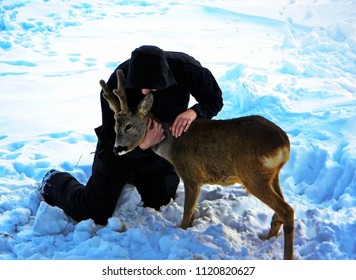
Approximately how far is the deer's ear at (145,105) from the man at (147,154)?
0.10m

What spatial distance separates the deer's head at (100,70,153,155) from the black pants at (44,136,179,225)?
0.36m

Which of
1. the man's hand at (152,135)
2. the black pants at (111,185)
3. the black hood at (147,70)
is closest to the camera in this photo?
the black hood at (147,70)

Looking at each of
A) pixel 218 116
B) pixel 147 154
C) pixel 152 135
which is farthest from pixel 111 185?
pixel 218 116

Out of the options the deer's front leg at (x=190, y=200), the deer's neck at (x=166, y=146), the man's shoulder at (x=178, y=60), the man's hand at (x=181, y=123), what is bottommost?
the deer's front leg at (x=190, y=200)

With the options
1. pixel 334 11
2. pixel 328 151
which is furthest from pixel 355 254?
pixel 334 11

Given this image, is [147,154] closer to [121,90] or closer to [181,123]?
[181,123]

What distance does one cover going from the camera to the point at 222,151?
3.00 metres

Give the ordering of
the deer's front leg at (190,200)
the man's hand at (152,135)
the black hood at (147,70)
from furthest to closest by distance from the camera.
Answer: the man's hand at (152,135) → the deer's front leg at (190,200) → the black hood at (147,70)

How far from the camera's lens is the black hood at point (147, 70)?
2.98 meters

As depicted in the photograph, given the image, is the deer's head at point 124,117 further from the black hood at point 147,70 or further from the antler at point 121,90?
the black hood at point 147,70

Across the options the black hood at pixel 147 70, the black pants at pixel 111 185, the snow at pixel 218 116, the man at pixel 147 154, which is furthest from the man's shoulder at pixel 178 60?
the snow at pixel 218 116

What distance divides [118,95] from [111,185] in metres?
0.75

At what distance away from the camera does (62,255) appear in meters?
3.05
